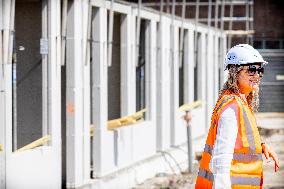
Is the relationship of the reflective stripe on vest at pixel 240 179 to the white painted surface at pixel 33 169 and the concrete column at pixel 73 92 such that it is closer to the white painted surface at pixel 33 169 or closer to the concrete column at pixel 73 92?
the white painted surface at pixel 33 169

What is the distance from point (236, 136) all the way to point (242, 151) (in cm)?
11

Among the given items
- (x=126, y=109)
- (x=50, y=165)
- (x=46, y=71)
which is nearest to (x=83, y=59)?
(x=46, y=71)

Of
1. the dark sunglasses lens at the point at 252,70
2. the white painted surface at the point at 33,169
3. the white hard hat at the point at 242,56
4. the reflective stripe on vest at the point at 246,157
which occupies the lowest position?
the white painted surface at the point at 33,169

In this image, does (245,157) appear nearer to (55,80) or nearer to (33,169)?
(33,169)

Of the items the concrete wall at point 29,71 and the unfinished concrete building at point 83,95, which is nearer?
the unfinished concrete building at point 83,95

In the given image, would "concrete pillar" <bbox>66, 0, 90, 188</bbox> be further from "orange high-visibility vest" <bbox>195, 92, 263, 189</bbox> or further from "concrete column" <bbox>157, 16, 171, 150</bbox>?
"orange high-visibility vest" <bbox>195, 92, 263, 189</bbox>

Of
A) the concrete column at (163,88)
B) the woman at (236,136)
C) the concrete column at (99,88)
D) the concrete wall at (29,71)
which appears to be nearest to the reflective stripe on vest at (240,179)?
the woman at (236,136)

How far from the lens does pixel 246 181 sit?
13.1 ft

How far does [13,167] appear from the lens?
920cm

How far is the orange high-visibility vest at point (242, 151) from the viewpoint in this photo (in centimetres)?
397

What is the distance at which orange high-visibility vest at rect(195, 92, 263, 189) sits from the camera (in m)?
3.97

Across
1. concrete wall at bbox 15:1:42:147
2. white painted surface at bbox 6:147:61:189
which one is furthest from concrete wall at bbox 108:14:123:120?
white painted surface at bbox 6:147:61:189

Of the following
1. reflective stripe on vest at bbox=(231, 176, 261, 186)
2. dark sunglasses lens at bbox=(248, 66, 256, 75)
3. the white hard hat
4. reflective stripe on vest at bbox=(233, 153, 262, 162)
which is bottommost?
reflective stripe on vest at bbox=(231, 176, 261, 186)

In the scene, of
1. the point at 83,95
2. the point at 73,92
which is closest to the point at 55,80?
the point at 73,92
